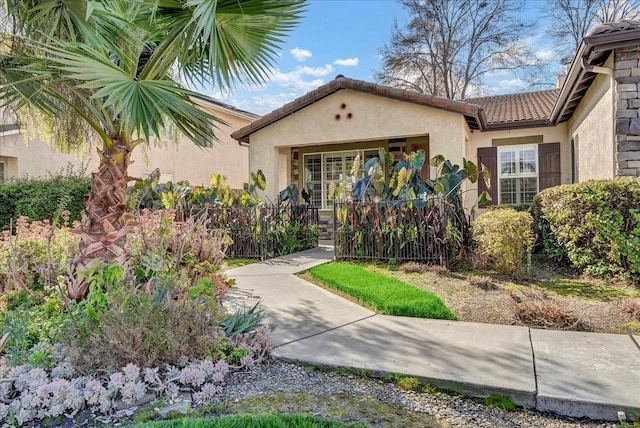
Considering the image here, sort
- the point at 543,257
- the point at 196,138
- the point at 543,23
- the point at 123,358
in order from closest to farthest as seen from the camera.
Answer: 1. the point at 123,358
2. the point at 196,138
3. the point at 543,257
4. the point at 543,23

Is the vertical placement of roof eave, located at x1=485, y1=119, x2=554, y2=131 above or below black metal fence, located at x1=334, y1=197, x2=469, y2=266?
above

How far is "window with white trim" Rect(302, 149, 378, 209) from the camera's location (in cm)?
1584

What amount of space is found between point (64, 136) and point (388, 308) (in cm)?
924

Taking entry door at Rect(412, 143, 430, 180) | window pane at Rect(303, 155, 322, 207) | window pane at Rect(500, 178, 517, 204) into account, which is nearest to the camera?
window pane at Rect(500, 178, 517, 204)

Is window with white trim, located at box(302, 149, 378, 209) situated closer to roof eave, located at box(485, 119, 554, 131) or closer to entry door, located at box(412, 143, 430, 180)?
entry door, located at box(412, 143, 430, 180)

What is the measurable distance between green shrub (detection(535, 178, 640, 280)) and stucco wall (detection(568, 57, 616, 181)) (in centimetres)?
152

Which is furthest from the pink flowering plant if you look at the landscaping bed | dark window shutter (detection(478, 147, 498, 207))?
dark window shutter (detection(478, 147, 498, 207))

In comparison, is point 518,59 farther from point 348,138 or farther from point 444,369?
point 444,369

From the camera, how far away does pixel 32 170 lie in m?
16.8

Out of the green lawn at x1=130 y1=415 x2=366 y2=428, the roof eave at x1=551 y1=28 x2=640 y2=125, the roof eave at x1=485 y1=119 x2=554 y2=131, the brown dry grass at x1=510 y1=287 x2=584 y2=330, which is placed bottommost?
the green lawn at x1=130 y1=415 x2=366 y2=428

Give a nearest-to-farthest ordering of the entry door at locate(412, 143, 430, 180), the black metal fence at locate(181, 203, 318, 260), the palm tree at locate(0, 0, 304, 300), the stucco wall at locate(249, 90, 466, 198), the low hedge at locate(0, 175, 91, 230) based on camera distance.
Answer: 1. the palm tree at locate(0, 0, 304, 300)
2. the black metal fence at locate(181, 203, 318, 260)
3. the stucco wall at locate(249, 90, 466, 198)
4. the low hedge at locate(0, 175, 91, 230)
5. the entry door at locate(412, 143, 430, 180)

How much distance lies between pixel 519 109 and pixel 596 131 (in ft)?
21.7

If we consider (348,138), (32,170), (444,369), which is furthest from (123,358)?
(32,170)

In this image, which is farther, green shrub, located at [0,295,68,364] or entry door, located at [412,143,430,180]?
entry door, located at [412,143,430,180]
